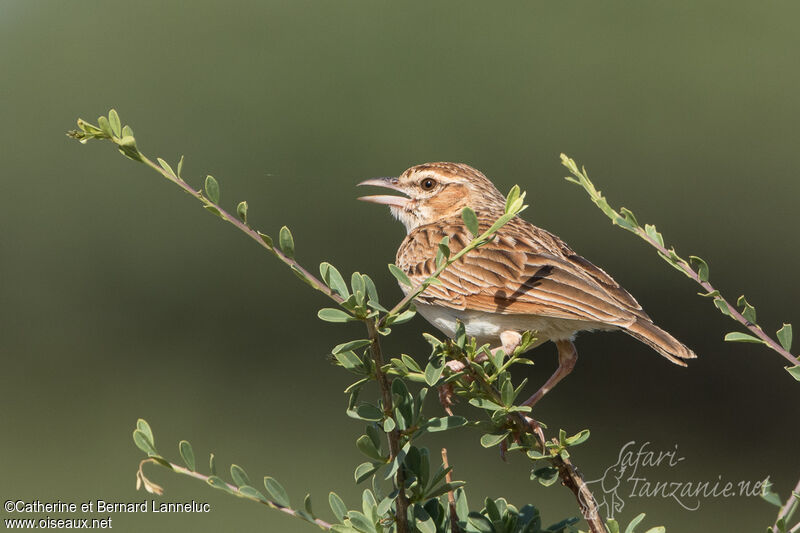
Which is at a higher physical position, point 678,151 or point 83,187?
point 83,187

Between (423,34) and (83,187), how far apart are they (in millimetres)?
5096

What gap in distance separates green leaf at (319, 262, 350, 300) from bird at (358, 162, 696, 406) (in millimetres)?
1417

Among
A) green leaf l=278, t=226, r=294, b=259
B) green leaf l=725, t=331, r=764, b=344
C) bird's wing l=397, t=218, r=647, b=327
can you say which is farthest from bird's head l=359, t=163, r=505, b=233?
green leaf l=278, t=226, r=294, b=259

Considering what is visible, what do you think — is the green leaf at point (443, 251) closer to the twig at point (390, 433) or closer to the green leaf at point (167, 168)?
the twig at point (390, 433)

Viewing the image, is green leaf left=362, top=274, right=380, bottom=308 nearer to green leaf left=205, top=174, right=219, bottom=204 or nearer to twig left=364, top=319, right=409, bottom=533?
twig left=364, top=319, right=409, bottom=533

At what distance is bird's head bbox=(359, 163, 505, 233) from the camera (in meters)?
5.35

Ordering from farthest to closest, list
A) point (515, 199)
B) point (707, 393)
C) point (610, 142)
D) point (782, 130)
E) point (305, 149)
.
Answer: point (707, 393)
point (782, 130)
point (610, 142)
point (305, 149)
point (515, 199)

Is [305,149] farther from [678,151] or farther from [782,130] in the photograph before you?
[782,130]

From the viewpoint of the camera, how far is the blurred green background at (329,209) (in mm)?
13336

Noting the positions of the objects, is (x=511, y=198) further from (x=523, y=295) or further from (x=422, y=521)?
(x=523, y=295)

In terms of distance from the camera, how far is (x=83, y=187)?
590 inches

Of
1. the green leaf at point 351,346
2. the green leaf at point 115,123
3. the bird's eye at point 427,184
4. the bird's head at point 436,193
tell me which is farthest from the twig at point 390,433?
the bird's eye at point 427,184

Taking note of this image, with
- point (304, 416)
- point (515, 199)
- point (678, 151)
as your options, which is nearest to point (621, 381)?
point (678, 151)

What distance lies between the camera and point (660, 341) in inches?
141
